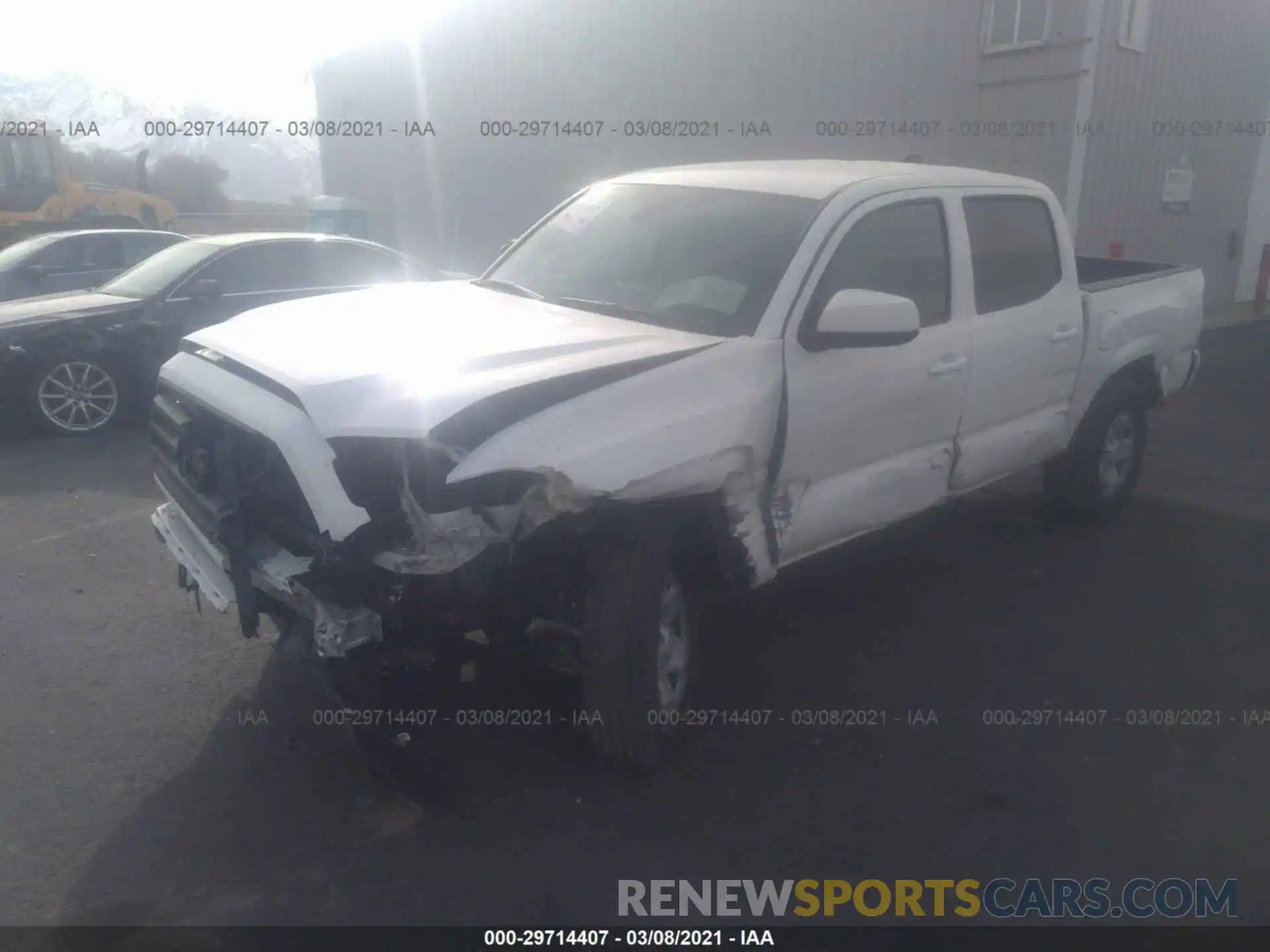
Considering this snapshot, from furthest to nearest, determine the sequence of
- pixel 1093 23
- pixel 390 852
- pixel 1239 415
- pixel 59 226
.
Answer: pixel 59 226 → pixel 1093 23 → pixel 1239 415 → pixel 390 852

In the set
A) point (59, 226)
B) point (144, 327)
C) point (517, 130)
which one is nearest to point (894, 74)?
point (517, 130)

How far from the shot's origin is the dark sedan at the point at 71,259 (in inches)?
377

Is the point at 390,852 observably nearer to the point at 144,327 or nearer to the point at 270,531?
the point at 270,531

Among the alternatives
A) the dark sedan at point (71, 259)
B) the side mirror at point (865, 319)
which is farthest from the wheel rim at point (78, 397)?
the side mirror at point (865, 319)

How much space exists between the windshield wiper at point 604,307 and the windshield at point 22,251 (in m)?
7.91

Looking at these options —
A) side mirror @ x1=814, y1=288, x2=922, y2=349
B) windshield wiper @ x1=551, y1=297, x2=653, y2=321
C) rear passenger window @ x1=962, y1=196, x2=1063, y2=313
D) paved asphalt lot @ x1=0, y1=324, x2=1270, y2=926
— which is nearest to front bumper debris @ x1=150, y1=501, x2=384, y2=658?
paved asphalt lot @ x1=0, y1=324, x2=1270, y2=926

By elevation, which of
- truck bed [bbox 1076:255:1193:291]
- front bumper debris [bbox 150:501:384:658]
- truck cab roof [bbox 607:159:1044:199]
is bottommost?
front bumper debris [bbox 150:501:384:658]

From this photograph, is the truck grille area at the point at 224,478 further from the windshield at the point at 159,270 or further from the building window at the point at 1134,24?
the building window at the point at 1134,24

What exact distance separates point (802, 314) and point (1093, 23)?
30.9 feet

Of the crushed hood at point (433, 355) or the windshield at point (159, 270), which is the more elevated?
the crushed hood at point (433, 355)

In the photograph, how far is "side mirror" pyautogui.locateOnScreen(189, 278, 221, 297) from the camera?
25.1 feet

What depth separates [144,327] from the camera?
7.59 metres

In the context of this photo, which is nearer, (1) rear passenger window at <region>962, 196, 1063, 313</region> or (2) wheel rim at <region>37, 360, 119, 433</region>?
(1) rear passenger window at <region>962, 196, 1063, 313</region>

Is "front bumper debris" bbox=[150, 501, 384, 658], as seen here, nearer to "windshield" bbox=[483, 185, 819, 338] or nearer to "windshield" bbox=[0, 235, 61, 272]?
"windshield" bbox=[483, 185, 819, 338]
